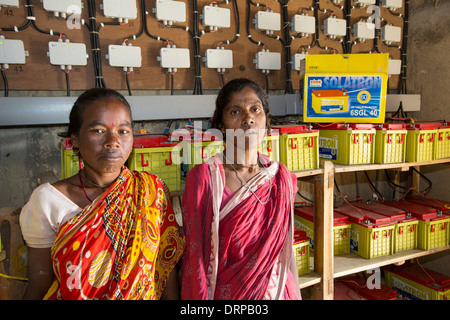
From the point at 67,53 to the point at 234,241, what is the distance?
1.48 meters

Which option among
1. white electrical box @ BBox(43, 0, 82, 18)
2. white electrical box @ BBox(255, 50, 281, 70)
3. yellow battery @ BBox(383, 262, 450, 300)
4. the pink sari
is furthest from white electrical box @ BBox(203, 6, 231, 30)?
yellow battery @ BBox(383, 262, 450, 300)

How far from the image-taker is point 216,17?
2209 millimetres

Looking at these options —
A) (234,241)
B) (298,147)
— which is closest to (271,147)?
(298,147)

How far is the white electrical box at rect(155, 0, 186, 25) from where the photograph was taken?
2055 millimetres

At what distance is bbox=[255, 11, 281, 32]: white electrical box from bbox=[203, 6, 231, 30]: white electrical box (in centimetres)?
26

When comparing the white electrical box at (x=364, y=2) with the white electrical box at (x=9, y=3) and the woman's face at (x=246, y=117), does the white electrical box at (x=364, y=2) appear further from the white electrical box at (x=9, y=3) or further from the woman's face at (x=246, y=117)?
the white electrical box at (x=9, y=3)

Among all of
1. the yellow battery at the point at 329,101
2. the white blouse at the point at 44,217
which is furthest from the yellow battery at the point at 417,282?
the white blouse at the point at 44,217

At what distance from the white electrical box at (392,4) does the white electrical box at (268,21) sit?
Answer: 3.85 ft

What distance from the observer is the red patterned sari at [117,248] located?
3.39ft

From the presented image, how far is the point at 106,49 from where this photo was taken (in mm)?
2018

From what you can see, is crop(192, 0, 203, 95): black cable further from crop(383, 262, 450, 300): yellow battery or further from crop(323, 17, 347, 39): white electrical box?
crop(383, 262, 450, 300): yellow battery

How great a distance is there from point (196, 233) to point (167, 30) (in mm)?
1532

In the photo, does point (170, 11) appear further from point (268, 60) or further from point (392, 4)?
point (392, 4)
